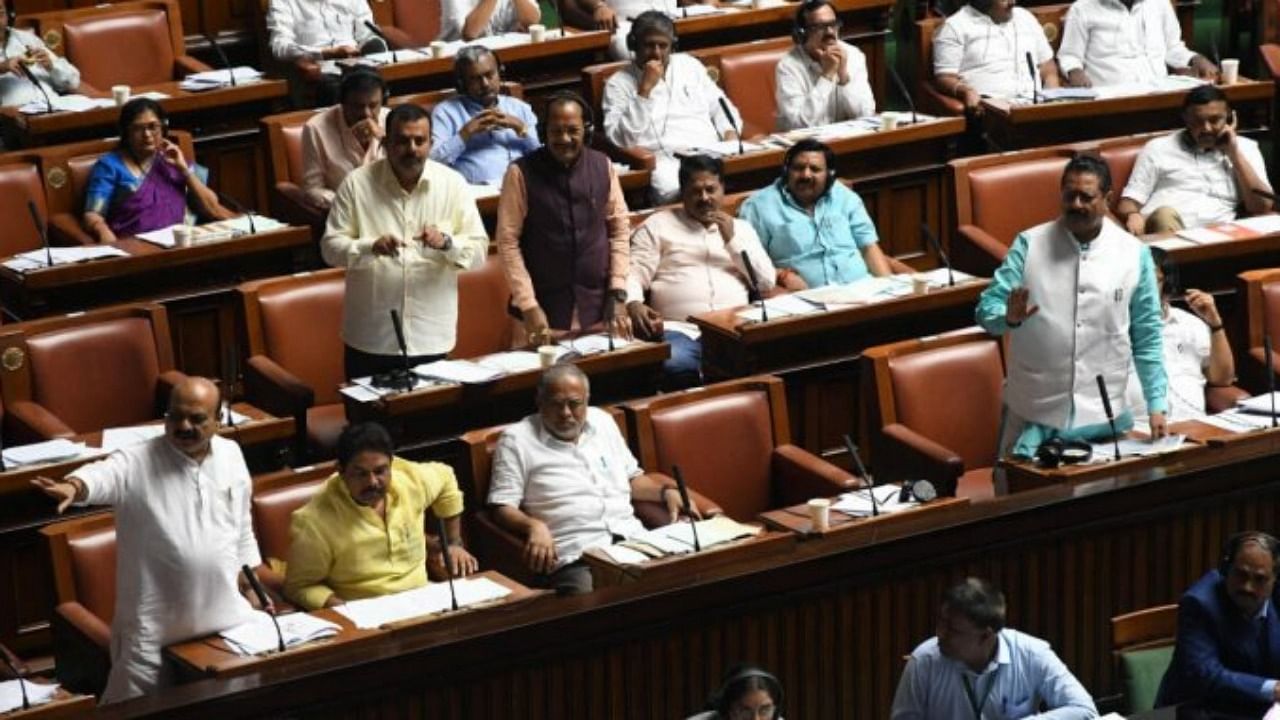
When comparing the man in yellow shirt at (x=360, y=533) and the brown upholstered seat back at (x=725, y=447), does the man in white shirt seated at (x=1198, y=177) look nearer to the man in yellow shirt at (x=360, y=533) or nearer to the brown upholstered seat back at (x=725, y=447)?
the brown upholstered seat back at (x=725, y=447)

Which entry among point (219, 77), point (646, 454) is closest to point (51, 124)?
point (219, 77)

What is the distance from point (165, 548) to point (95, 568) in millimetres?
294

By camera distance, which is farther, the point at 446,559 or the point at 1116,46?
the point at 1116,46

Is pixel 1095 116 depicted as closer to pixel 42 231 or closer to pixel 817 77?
pixel 817 77

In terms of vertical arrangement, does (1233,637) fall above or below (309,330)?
below

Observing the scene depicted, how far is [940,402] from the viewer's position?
18.6ft

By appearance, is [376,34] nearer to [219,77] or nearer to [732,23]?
[219,77]

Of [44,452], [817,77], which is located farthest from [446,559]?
[817,77]

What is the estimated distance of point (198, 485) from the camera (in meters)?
4.66

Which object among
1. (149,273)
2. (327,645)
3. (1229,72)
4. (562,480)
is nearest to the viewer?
(327,645)

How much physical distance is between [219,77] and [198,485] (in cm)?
272

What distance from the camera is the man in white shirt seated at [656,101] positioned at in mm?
7023

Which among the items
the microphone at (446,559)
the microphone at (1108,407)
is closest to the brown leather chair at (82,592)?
the microphone at (446,559)

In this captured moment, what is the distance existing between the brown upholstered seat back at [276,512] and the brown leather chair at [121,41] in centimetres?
264
